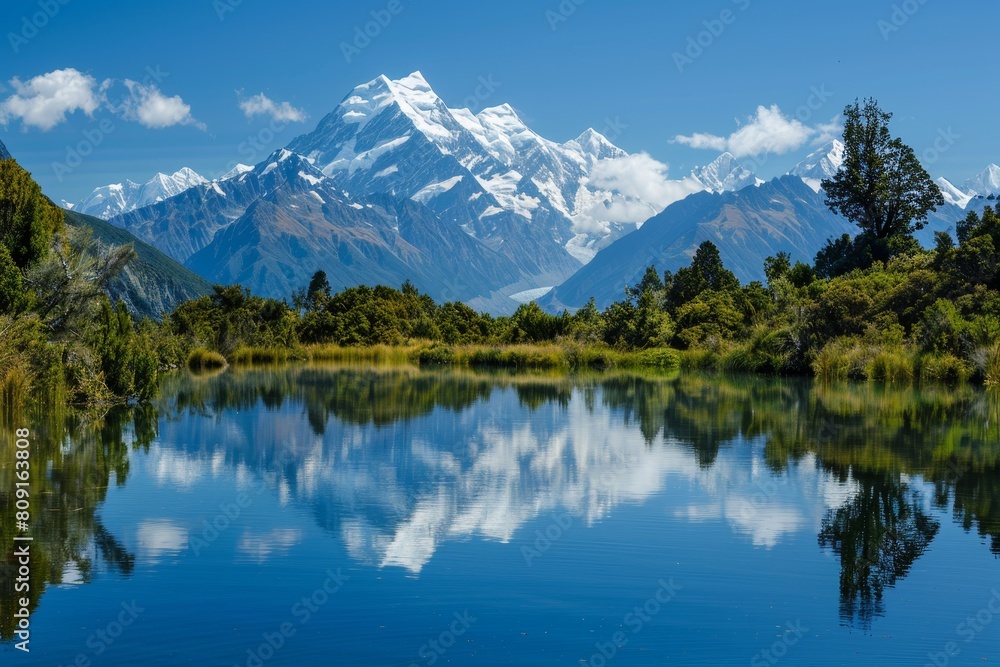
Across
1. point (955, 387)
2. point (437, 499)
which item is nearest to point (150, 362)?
point (437, 499)

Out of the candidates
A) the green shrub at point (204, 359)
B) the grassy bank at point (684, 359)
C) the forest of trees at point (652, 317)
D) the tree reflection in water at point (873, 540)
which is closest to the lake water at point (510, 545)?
the tree reflection in water at point (873, 540)

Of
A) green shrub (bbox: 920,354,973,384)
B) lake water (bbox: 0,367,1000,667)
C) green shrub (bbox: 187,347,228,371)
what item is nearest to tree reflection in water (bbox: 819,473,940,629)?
lake water (bbox: 0,367,1000,667)

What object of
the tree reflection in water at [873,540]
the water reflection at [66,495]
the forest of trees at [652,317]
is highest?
the forest of trees at [652,317]

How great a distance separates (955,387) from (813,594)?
25117 mm

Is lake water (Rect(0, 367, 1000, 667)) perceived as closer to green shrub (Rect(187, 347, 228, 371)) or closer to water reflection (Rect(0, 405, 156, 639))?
water reflection (Rect(0, 405, 156, 639))

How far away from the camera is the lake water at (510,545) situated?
298 inches

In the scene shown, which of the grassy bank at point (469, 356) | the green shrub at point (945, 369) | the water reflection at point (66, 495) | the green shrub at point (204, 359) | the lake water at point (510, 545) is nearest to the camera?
the lake water at point (510, 545)

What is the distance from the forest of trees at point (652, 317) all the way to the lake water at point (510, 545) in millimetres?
4856

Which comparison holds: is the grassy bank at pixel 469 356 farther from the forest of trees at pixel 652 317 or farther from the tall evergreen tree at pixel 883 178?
the tall evergreen tree at pixel 883 178

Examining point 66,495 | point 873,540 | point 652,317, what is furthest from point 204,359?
point 873,540

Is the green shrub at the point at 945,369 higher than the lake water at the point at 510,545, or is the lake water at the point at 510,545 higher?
the green shrub at the point at 945,369

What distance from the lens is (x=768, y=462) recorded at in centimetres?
1591

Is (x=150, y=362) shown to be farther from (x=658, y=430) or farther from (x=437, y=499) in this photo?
(x=437, y=499)

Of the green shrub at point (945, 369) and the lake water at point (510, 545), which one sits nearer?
the lake water at point (510, 545)
